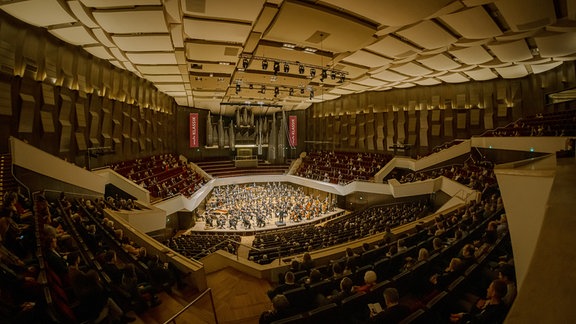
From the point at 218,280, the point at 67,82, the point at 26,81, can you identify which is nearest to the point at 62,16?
the point at 26,81

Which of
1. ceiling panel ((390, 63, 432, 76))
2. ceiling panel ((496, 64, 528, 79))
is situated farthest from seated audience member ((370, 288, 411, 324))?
ceiling panel ((496, 64, 528, 79))

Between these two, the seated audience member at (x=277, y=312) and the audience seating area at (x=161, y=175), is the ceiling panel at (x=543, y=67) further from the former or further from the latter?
the audience seating area at (x=161, y=175)

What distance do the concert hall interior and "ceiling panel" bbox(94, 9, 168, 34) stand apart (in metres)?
0.07

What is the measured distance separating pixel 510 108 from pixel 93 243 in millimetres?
18994

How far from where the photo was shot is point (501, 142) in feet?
39.4

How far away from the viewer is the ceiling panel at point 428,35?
22.5 ft

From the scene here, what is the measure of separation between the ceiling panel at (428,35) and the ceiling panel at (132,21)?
6331mm

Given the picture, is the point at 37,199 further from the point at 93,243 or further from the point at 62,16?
the point at 62,16

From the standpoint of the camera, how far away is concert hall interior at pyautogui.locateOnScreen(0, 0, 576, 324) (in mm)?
3045

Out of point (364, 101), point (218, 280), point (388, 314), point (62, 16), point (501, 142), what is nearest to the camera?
point (388, 314)

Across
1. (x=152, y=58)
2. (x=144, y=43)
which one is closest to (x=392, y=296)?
(x=144, y=43)

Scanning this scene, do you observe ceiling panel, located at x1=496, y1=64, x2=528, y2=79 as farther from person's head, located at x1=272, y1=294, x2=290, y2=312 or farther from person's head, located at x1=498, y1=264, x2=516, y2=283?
person's head, located at x1=272, y1=294, x2=290, y2=312

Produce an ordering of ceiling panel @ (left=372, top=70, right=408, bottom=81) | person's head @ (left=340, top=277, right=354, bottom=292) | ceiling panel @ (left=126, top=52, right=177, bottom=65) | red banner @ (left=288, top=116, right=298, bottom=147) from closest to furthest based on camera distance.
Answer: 1. person's head @ (left=340, top=277, right=354, bottom=292)
2. ceiling panel @ (left=126, top=52, right=177, bottom=65)
3. ceiling panel @ (left=372, top=70, right=408, bottom=81)
4. red banner @ (left=288, top=116, right=298, bottom=147)

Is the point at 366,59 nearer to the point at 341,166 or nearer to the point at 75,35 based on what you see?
the point at 75,35
